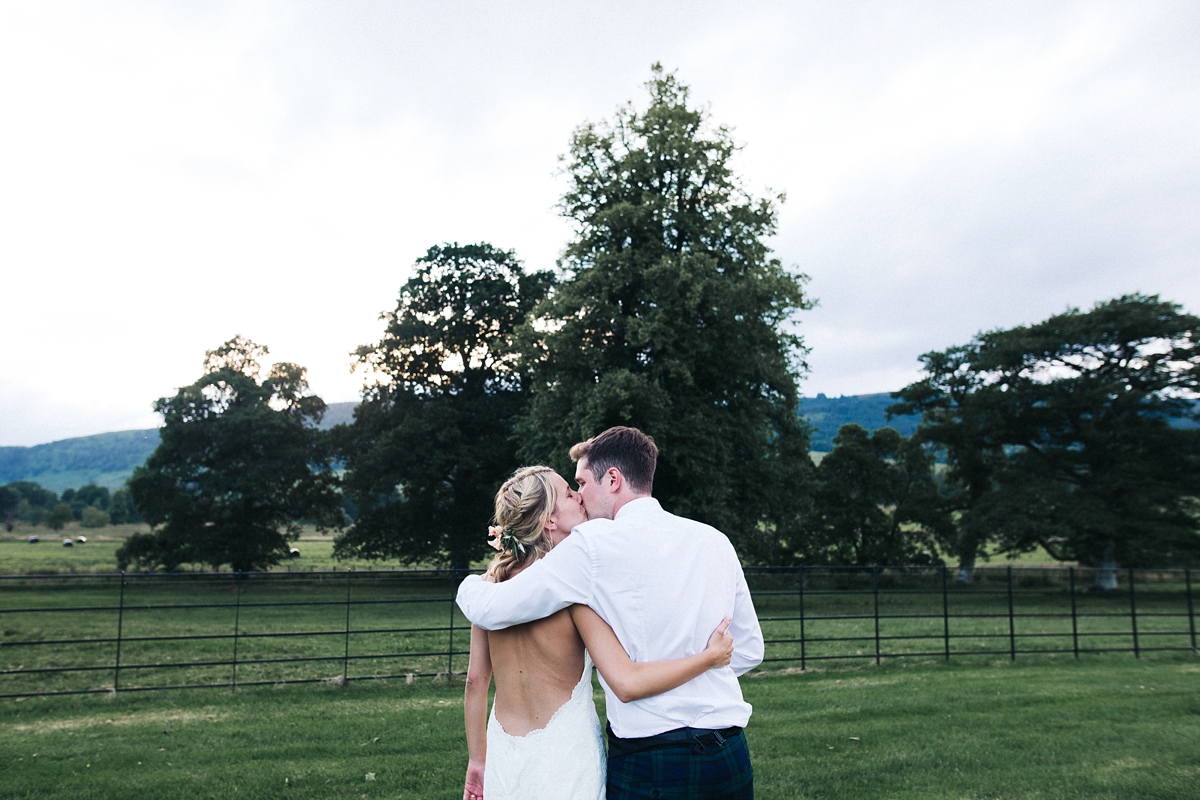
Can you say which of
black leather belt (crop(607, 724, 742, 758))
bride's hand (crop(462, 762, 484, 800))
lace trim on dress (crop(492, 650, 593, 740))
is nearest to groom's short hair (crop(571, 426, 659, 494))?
lace trim on dress (crop(492, 650, 593, 740))

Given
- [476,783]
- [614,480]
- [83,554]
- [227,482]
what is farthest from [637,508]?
[83,554]

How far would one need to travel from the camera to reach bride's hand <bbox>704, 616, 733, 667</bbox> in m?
2.16

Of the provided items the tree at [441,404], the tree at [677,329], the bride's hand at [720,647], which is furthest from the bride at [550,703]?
the tree at [441,404]

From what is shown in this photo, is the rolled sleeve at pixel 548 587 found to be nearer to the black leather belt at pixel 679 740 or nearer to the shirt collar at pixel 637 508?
the shirt collar at pixel 637 508

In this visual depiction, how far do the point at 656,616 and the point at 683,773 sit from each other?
1.55ft

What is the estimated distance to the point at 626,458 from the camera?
7.84 ft

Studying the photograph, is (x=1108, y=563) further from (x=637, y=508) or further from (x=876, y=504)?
(x=637, y=508)

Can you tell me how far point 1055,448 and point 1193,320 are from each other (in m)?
7.45

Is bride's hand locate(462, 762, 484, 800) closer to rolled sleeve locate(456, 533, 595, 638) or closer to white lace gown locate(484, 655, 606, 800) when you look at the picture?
white lace gown locate(484, 655, 606, 800)

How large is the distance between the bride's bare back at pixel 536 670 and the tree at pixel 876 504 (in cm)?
3458

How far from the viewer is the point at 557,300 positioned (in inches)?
844

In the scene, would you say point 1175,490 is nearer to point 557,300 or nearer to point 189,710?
point 557,300

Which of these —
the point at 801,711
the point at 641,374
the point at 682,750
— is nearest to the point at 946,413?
the point at 641,374

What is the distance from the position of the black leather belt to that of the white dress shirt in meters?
0.02
